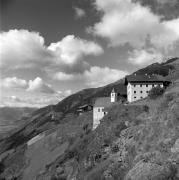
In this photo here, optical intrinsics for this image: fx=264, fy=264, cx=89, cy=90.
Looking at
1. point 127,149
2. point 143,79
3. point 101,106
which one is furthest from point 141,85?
point 127,149

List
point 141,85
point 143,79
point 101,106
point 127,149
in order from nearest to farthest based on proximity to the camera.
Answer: point 127,149, point 101,106, point 141,85, point 143,79

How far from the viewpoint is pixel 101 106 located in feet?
339

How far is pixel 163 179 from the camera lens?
36.1 m

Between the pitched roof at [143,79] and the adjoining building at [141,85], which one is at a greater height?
the pitched roof at [143,79]

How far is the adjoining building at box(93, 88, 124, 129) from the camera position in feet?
331

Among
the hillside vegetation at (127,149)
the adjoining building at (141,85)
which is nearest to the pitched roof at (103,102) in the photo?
the adjoining building at (141,85)

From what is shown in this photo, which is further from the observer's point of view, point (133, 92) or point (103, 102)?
point (103, 102)

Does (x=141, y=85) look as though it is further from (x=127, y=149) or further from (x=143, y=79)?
(x=127, y=149)

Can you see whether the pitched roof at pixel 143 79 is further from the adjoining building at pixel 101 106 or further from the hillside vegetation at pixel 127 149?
the hillside vegetation at pixel 127 149

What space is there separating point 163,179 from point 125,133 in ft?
97.0

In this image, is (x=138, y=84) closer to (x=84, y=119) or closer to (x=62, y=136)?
(x=84, y=119)

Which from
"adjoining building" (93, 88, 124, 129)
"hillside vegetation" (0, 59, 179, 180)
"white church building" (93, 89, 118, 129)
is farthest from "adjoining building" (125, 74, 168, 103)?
"hillside vegetation" (0, 59, 179, 180)

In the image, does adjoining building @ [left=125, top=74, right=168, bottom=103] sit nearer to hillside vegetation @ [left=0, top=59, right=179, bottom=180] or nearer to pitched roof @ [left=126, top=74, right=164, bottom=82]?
pitched roof @ [left=126, top=74, right=164, bottom=82]

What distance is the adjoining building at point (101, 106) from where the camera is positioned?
331ft
